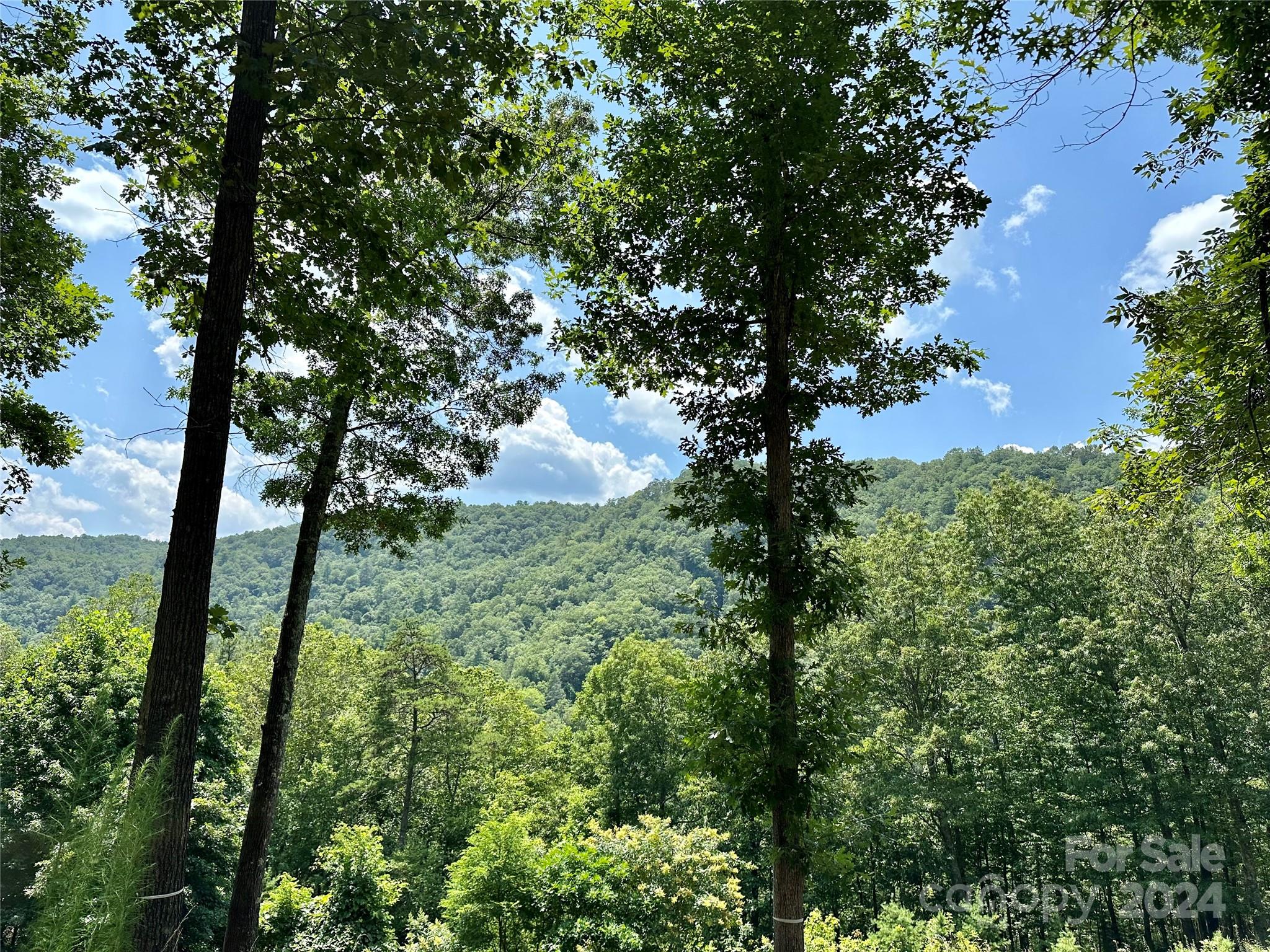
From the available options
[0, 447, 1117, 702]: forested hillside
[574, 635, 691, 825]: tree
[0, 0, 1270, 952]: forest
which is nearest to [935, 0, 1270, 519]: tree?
[0, 0, 1270, 952]: forest

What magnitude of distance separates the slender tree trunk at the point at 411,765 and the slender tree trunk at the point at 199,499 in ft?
71.1

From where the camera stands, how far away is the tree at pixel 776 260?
4715 millimetres

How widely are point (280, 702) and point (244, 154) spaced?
5.10 m

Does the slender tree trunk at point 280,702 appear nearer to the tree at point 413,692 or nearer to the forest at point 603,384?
the forest at point 603,384

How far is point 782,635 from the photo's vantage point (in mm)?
5062

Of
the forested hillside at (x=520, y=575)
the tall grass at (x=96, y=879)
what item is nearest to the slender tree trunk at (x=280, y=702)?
the tall grass at (x=96, y=879)

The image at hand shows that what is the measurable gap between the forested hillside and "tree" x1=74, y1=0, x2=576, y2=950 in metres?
35.7

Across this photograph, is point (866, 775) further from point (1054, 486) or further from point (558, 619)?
point (558, 619)

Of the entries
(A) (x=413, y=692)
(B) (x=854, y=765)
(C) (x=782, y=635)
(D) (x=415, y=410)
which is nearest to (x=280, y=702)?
(D) (x=415, y=410)

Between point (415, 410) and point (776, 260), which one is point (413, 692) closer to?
point (415, 410)

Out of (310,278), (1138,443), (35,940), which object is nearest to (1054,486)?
(1138,443)

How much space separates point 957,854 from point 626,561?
92038 mm

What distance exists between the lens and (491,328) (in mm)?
7910

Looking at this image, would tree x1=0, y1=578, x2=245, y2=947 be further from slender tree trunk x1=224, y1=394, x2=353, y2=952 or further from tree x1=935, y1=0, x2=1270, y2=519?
tree x1=935, y1=0, x2=1270, y2=519
